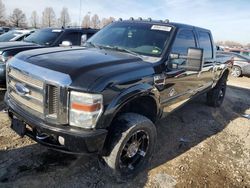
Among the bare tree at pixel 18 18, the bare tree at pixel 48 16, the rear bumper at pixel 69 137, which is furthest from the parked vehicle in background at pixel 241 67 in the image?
the bare tree at pixel 48 16

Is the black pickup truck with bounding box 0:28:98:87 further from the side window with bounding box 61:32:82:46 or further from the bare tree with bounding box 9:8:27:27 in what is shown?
the bare tree with bounding box 9:8:27:27

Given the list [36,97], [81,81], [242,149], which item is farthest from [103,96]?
[242,149]

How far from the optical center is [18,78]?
2986 mm

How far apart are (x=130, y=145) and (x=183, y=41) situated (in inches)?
80.9

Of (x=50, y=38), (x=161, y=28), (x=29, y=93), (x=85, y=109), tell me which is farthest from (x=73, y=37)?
(x=85, y=109)

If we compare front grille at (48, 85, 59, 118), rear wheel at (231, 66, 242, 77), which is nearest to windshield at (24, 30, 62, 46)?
front grille at (48, 85, 59, 118)

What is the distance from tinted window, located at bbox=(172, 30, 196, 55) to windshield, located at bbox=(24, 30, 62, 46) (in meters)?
4.34

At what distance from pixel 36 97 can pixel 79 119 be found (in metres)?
0.59

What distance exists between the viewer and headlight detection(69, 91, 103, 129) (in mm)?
2484

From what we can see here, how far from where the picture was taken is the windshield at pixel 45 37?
7.39m

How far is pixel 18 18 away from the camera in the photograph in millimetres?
52375

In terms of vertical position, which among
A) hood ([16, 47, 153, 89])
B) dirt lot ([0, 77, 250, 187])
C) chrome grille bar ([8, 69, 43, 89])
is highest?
hood ([16, 47, 153, 89])

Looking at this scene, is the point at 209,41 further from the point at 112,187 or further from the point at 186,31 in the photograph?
the point at 112,187

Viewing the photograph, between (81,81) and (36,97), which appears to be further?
(36,97)
